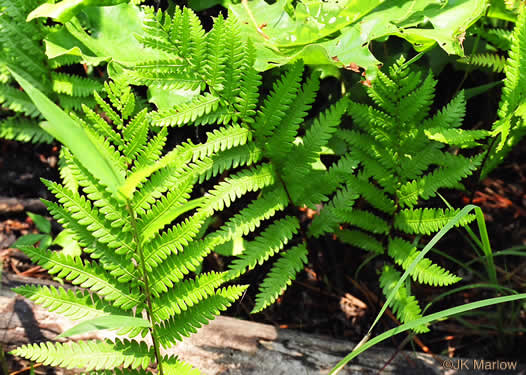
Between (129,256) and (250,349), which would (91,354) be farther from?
(250,349)

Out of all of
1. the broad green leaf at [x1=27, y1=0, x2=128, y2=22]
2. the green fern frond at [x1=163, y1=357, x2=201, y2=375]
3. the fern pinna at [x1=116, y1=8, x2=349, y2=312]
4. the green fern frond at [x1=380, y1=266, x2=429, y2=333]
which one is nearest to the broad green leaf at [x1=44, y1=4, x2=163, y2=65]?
the broad green leaf at [x1=27, y1=0, x2=128, y2=22]

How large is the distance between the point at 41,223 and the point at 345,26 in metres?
1.97

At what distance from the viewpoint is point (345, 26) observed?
81.3 inches

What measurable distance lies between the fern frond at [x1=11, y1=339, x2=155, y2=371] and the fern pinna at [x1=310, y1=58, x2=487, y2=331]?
38.4 inches

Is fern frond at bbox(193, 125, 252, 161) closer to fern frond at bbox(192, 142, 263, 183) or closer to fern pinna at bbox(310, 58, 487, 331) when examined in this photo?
fern frond at bbox(192, 142, 263, 183)

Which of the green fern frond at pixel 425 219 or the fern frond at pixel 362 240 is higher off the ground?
the green fern frond at pixel 425 219

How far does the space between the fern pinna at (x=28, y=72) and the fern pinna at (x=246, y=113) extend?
59 cm

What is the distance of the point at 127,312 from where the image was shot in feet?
5.40

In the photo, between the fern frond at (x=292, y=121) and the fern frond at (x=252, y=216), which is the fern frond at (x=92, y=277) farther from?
the fern frond at (x=292, y=121)

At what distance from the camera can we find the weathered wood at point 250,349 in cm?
189

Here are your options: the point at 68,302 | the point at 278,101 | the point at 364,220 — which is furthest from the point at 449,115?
the point at 68,302

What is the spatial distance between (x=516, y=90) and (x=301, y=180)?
938mm

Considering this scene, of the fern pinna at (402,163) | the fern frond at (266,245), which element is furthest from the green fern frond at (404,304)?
the fern frond at (266,245)

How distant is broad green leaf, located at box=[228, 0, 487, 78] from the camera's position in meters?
1.89
